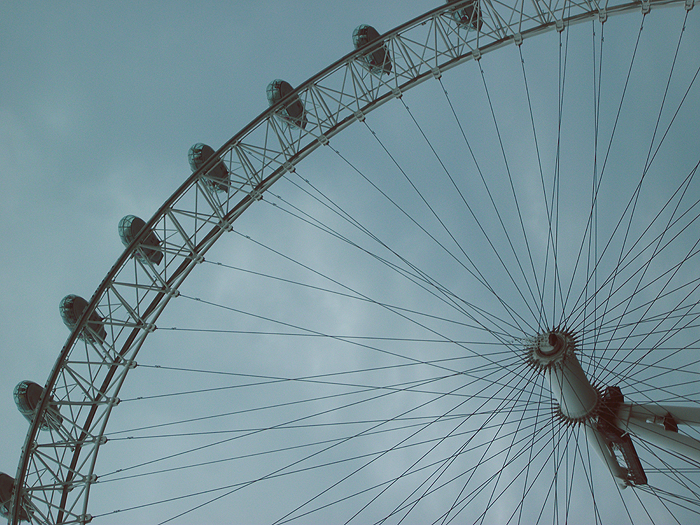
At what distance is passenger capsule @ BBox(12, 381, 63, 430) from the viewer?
15723mm

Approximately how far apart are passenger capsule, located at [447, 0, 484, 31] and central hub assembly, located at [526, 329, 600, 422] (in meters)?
9.45

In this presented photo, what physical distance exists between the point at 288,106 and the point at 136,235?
6130 millimetres

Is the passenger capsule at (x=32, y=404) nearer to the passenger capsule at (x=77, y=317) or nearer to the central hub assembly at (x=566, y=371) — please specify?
the passenger capsule at (x=77, y=317)

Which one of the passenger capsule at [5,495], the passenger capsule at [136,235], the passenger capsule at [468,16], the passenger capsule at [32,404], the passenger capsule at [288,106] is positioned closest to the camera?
the passenger capsule at [32,404]

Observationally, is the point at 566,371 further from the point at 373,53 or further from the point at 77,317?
the point at 77,317

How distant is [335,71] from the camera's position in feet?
56.6

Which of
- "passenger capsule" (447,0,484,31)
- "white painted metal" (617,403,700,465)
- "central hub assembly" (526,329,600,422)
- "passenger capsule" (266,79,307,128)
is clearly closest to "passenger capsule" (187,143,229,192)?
"passenger capsule" (266,79,307,128)

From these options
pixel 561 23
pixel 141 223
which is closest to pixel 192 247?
pixel 141 223

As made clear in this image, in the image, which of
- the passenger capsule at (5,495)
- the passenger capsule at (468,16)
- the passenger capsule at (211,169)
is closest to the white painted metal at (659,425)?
the passenger capsule at (468,16)

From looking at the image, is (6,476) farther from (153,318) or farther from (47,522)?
(153,318)

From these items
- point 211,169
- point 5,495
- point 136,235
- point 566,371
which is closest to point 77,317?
point 136,235

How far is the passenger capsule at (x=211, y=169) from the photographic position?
17.2 metres

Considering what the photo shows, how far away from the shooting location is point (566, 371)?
13.9 metres

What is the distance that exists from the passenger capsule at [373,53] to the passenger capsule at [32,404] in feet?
44.8
